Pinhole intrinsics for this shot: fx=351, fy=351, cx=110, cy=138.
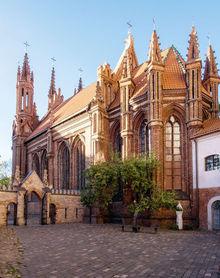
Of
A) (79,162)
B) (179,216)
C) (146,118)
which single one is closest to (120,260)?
(179,216)

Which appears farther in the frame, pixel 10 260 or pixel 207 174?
pixel 207 174

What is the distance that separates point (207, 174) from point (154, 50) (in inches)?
455

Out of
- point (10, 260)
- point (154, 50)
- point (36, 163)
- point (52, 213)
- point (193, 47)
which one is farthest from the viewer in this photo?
point (36, 163)

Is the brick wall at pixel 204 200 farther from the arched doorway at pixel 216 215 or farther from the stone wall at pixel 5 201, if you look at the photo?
the stone wall at pixel 5 201

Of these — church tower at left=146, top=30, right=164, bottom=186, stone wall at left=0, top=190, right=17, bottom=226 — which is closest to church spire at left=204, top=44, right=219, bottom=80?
church tower at left=146, top=30, right=164, bottom=186

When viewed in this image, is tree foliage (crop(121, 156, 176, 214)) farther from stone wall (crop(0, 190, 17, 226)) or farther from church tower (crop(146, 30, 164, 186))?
stone wall (crop(0, 190, 17, 226))

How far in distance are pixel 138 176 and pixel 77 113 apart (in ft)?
45.5

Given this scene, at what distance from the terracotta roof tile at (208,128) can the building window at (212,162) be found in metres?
1.78

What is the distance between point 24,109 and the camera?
53.9 meters

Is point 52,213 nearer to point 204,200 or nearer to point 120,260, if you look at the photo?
point 204,200

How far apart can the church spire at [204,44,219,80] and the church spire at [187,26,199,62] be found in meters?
4.70

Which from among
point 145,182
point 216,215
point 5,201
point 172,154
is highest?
point 172,154

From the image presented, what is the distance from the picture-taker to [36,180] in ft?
111

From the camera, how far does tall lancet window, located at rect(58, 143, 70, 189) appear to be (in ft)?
135
